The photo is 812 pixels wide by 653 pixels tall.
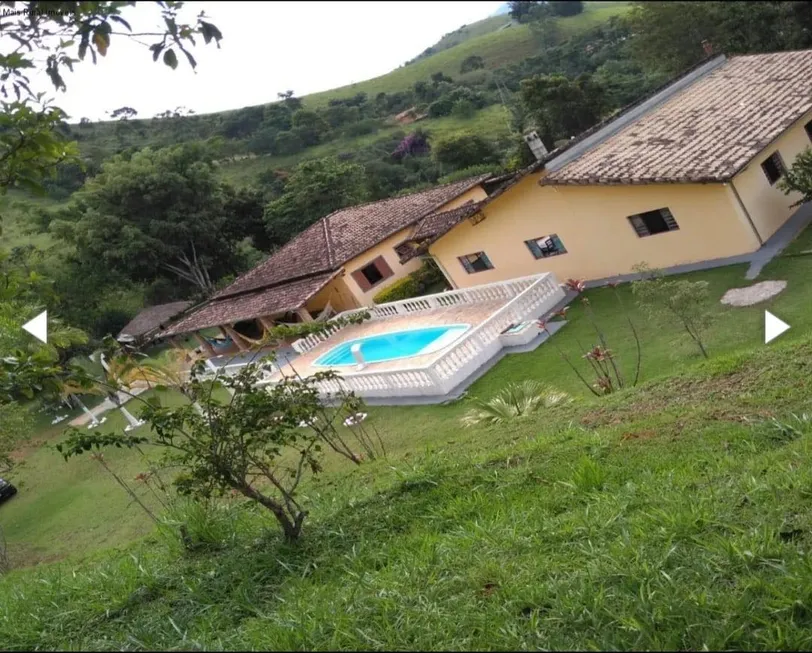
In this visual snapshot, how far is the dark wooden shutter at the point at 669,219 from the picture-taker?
45.9 feet

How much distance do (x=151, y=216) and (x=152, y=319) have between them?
7.12m

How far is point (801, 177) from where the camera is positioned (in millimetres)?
12758

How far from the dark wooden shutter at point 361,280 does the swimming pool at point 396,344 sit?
14.3 ft

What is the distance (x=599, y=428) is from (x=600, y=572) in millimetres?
3130

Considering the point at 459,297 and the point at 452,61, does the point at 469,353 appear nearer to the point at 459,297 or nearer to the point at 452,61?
the point at 459,297

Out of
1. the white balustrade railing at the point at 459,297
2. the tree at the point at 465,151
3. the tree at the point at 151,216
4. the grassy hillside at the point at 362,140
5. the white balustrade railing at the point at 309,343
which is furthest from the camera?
the grassy hillside at the point at 362,140

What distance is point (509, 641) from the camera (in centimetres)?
309

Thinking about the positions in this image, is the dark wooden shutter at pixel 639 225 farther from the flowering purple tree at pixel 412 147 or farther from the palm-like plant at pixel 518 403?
the flowering purple tree at pixel 412 147

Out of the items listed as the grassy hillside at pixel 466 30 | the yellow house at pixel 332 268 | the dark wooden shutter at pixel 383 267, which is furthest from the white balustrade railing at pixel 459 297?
the grassy hillside at pixel 466 30

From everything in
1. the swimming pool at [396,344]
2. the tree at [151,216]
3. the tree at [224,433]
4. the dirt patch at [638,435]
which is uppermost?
the tree at [151,216]

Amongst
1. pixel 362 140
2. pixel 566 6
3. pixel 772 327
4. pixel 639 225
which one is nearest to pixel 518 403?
pixel 772 327

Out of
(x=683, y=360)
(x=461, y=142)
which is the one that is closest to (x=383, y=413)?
(x=683, y=360)

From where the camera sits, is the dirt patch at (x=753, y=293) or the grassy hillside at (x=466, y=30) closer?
the grassy hillside at (x=466, y=30)

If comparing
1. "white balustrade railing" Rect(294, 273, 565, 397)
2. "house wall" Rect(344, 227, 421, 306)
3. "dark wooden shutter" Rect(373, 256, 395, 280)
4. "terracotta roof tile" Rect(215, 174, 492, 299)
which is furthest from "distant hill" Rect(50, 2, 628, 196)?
"white balustrade railing" Rect(294, 273, 565, 397)
